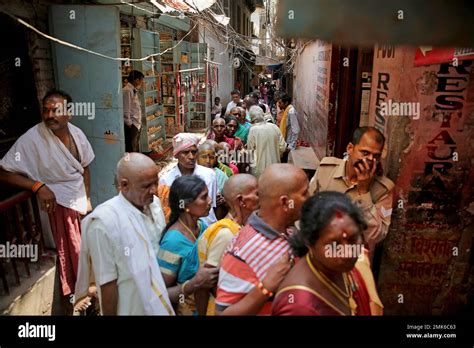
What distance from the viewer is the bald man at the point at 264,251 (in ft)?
5.11

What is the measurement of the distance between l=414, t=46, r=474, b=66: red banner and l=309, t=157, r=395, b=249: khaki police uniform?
890mm

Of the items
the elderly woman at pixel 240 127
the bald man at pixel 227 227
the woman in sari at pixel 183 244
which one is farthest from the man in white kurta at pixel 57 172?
the elderly woman at pixel 240 127

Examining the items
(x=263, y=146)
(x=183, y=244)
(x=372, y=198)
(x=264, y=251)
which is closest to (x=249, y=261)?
(x=264, y=251)

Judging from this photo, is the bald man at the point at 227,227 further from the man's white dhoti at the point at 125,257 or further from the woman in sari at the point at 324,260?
the woman in sari at the point at 324,260

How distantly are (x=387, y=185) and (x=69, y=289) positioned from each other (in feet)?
9.03

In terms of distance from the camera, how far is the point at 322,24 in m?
1.72

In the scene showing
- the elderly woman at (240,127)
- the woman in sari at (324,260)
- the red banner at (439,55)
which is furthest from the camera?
the elderly woman at (240,127)

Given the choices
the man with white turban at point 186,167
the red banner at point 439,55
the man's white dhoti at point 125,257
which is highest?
the red banner at point 439,55

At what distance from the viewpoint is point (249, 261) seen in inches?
62.7

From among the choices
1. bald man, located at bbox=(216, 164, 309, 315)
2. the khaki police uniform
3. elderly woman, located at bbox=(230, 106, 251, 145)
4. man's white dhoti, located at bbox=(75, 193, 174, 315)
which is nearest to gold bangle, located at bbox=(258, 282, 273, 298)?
bald man, located at bbox=(216, 164, 309, 315)

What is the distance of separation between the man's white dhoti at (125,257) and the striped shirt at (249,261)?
51 centimetres

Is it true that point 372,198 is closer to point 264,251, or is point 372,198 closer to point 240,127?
point 264,251

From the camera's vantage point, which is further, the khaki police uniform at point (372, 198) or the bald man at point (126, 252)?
the khaki police uniform at point (372, 198)

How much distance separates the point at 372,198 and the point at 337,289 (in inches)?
44.9
